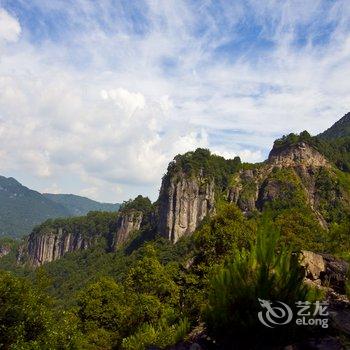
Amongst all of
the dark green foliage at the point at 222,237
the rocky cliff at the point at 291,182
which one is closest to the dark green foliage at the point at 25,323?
the dark green foliage at the point at 222,237

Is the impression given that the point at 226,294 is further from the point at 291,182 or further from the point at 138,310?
the point at 291,182

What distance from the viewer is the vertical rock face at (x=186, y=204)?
635ft

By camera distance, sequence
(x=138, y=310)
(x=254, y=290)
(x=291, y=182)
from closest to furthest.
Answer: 1. (x=254, y=290)
2. (x=138, y=310)
3. (x=291, y=182)

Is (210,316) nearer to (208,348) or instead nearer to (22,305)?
(208,348)

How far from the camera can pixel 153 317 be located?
35.5 m

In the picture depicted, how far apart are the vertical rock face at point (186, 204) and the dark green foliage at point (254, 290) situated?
178m

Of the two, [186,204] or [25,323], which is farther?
[186,204]

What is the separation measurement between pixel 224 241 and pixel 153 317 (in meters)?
9.43

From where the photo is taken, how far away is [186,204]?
193500mm

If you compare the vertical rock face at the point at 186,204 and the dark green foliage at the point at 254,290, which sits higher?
the vertical rock face at the point at 186,204

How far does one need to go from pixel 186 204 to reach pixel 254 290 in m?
180

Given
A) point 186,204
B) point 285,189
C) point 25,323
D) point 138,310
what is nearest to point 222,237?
point 138,310

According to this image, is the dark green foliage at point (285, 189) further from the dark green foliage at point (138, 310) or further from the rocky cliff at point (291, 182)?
the dark green foliage at point (138, 310)

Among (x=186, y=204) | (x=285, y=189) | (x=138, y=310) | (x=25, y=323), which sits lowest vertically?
(x=25, y=323)
